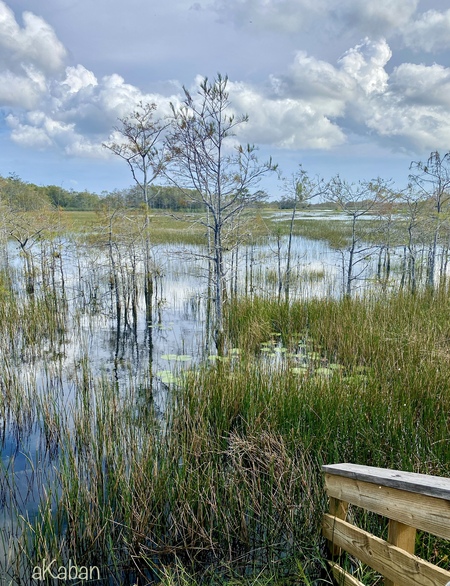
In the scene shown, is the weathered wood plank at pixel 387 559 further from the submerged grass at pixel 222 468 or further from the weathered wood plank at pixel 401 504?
the submerged grass at pixel 222 468

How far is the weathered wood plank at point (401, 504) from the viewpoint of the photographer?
1281 mm

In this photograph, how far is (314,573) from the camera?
7.02ft

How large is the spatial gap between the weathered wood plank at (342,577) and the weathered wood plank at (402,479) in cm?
43

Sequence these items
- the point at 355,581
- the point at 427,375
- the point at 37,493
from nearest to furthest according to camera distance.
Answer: the point at 355,581 < the point at 37,493 < the point at 427,375

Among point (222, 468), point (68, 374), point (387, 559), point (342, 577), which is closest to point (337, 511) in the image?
point (342, 577)

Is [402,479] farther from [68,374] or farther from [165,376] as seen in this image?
[68,374]

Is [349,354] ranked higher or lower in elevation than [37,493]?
higher

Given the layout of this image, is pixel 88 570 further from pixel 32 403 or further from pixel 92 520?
pixel 32 403

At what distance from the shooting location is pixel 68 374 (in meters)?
5.32

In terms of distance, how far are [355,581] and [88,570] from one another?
4.72ft

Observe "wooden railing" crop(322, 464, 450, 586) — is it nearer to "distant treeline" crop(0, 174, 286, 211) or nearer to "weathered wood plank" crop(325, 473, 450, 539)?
"weathered wood plank" crop(325, 473, 450, 539)

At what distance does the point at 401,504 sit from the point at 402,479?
114 millimetres

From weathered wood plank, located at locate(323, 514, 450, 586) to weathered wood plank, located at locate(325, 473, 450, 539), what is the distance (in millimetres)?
117

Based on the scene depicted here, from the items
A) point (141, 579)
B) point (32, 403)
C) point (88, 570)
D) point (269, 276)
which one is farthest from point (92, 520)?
point (269, 276)
